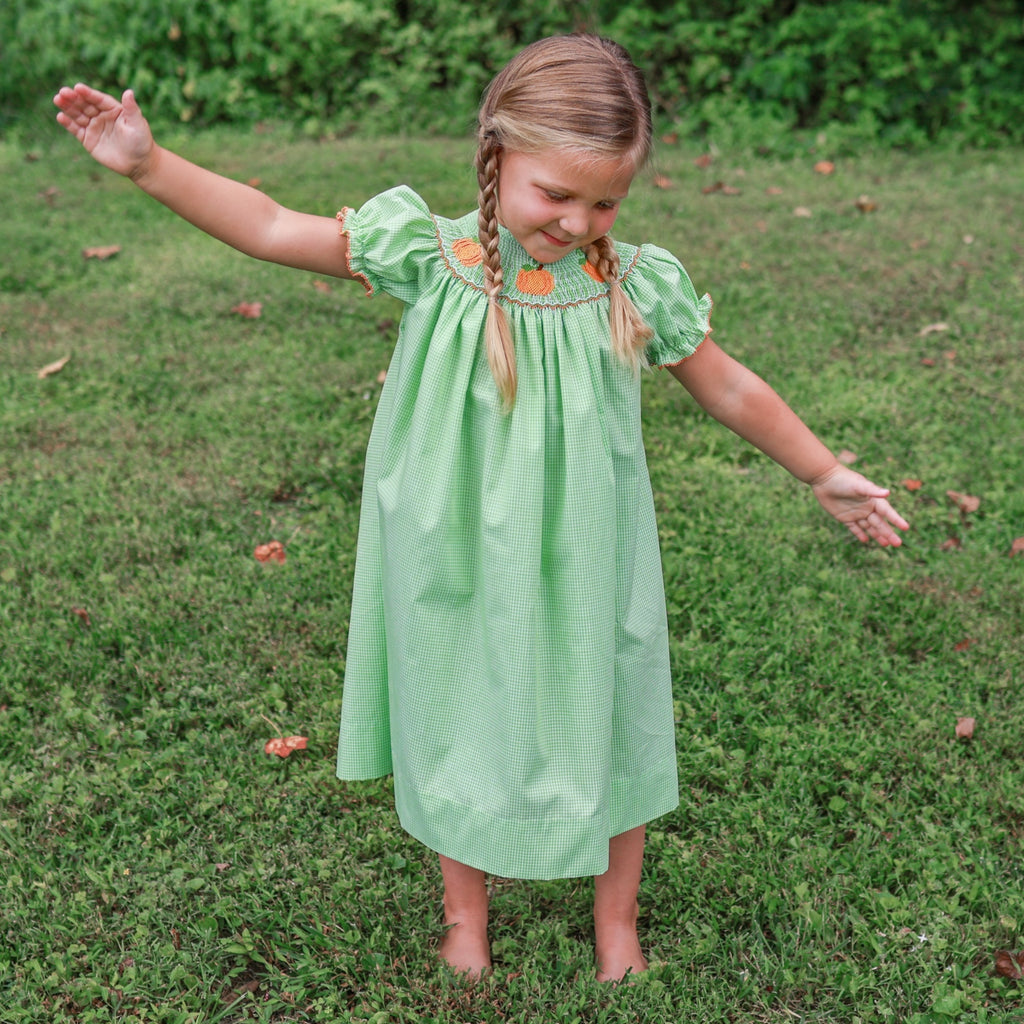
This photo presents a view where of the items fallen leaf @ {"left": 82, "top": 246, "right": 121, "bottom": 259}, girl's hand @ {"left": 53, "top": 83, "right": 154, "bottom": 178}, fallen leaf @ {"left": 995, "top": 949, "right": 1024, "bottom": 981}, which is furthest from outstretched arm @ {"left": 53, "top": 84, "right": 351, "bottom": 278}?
fallen leaf @ {"left": 82, "top": 246, "right": 121, "bottom": 259}

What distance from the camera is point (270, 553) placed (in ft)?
11.3

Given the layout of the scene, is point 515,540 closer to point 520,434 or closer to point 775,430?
point 520,434

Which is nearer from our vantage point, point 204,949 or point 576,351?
point 576,351

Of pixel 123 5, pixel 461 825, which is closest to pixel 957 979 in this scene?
pixel 461 825

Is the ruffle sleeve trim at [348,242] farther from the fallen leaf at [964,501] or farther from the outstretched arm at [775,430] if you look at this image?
the fallen leaf at [964,501]

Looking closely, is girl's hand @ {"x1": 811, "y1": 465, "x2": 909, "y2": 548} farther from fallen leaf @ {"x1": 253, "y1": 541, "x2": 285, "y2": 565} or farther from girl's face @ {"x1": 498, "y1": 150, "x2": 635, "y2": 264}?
fallen leaf @ {"x1": 253, "y1": 541, "x2": 285, "y2": 565}

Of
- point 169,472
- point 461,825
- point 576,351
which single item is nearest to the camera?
point 576,351

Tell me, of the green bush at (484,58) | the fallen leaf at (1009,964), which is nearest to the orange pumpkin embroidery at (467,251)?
the fallen leaf at (1009,964)

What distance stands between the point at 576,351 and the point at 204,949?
145cm

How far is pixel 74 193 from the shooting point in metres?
6.65

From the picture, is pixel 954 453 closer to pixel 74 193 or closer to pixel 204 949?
pixel 204 949

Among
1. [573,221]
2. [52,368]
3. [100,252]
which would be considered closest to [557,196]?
→ [573,221]

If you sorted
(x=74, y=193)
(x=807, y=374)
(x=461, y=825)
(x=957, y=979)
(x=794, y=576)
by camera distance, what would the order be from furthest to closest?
(x=74, y=193) < (x=807, y=374) < (x=794, y=576) < (x=957, y=979) < (x=461, y=825)

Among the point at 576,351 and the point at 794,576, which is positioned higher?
the point at 576,351
